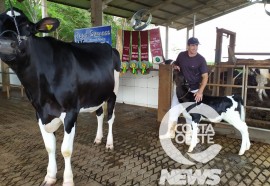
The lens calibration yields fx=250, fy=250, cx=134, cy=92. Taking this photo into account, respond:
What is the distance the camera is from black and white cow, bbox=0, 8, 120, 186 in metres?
2.32

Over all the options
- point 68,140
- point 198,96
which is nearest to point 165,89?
point 198,96

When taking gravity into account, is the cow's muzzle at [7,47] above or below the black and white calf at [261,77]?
above

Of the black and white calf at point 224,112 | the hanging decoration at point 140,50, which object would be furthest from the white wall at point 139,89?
the black and white calf at point 224,112

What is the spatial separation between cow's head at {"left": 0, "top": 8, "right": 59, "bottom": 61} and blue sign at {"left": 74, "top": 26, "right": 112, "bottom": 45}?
299 centimetres

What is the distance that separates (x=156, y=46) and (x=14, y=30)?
4.18 meters

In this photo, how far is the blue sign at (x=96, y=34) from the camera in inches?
213

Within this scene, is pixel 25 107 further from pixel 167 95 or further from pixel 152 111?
pixel 167 95

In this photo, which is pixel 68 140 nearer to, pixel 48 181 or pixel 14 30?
pixel 48 181

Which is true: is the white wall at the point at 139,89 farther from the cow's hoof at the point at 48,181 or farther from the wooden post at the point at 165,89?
the cow's hoof at the point at 48,181

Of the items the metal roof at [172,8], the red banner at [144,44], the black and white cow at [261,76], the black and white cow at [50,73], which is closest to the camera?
the black and white cow at [50,73]

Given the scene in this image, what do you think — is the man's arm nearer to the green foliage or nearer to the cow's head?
the cow's head

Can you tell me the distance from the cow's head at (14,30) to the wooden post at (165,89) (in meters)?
2.97

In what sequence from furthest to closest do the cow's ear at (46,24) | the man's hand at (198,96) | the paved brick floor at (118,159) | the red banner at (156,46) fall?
the red banner at (156,46)
the man's hand at (198,96)
the paved brick floor at (118,159)
the cow's ear at (46,24)

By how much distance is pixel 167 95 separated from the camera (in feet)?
16.6
